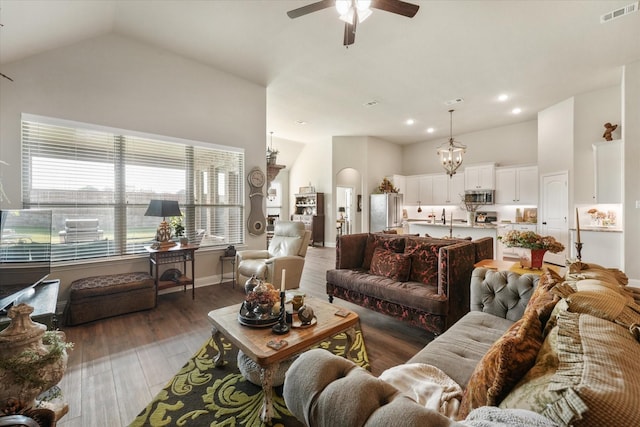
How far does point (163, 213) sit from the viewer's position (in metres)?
3.35

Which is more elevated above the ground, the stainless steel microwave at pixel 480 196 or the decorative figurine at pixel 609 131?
the decorative figurine at pixel 609 131

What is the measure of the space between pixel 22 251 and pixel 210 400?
1.70 m

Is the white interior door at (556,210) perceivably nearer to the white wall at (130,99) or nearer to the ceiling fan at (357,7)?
the ceiling fan at (357,7)

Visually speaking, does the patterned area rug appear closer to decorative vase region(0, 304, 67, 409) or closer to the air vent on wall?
decorative vase region(0, 304, 67, 409)

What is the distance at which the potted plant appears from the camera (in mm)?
2348

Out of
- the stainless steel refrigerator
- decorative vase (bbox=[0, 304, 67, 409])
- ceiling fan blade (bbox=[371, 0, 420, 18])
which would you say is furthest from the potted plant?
the stainless steel refrigerator

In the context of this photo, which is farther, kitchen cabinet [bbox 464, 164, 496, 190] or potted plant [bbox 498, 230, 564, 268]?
kitchen cabinet [bbox 464, 164, 496, 190]

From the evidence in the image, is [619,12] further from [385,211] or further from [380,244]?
[385,211]

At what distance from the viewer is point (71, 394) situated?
1.80m

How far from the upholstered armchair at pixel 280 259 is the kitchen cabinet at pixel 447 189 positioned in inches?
234

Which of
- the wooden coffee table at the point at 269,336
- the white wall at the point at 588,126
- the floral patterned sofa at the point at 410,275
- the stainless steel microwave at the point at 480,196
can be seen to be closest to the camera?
the wooden coffee table at the point at 269,336

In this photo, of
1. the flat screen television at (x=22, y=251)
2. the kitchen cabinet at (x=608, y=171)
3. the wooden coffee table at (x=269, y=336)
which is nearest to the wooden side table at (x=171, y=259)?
the flat screen television at (x=22, y=251)

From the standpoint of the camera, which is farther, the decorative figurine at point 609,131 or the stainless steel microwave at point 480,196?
the stainless steel microwave at point 480,196

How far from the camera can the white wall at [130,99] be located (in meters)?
2.86
